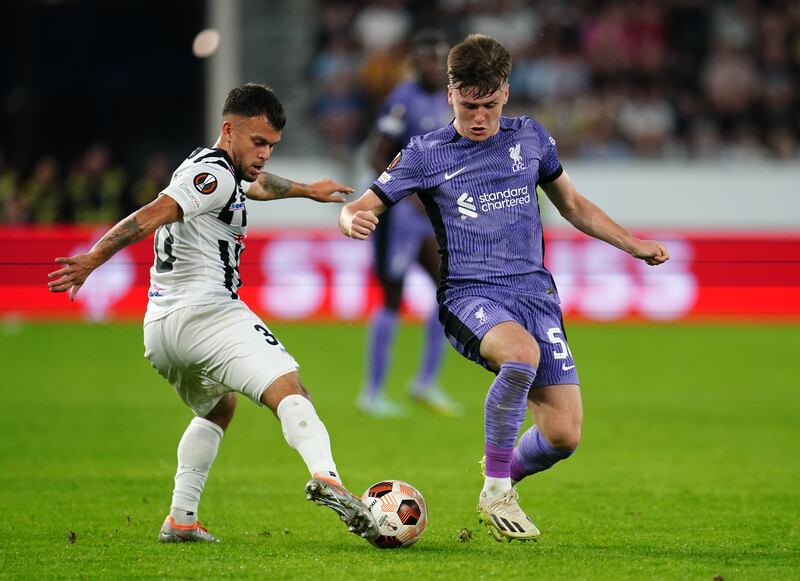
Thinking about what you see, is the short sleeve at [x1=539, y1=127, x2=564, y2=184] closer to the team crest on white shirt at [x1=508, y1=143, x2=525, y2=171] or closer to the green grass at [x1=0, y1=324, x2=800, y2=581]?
the team crest on white shirt at [x1=508, y1=143, x2=525, y2=171]

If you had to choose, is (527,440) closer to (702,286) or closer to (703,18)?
(702,286)

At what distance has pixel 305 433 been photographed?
17.2ft

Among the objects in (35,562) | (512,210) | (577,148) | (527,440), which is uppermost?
(577,148)

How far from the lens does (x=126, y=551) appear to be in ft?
17.9

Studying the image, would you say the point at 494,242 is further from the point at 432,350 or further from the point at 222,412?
the point at 432,350

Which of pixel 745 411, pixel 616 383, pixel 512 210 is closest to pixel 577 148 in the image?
pixel 616 383

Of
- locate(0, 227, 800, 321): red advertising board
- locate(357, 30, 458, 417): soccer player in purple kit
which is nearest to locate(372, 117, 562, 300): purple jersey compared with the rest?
locate(357, 30, 458, 417): soccer player in purple kit

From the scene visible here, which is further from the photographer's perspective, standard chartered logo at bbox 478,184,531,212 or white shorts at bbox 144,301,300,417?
standard chartered logo at bbox 478,184,531,212

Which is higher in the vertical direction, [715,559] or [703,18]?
[703,18]

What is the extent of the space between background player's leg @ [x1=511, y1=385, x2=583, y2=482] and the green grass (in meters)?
0.38

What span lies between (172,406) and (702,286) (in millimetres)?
7444

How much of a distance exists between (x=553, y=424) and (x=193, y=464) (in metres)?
1.54

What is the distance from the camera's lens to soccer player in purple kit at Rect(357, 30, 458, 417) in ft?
33.0

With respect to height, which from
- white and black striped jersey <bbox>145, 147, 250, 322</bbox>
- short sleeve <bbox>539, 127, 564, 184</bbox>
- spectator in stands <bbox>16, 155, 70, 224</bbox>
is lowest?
white and black striped jersey <bbox>145, 147, 250, 322</bbox>
